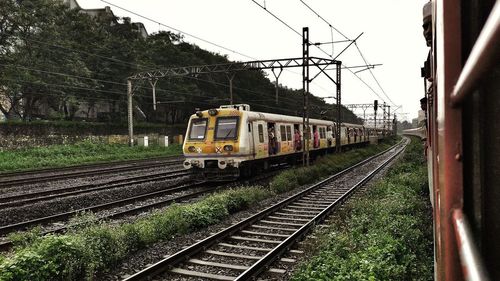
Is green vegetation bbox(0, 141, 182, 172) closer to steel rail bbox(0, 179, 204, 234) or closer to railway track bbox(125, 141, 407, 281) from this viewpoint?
steel rail bbox(0, 179, 204, 234)

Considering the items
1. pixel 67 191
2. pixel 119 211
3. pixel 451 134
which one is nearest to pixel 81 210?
pixel 119 211

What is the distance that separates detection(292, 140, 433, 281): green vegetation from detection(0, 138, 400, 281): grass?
2941 mm

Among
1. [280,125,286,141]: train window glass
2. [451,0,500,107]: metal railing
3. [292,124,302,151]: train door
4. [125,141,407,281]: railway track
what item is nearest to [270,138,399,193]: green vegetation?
[292,124,302,151]: train door

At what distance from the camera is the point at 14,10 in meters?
27.9

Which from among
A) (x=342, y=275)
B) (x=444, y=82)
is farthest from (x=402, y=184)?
(x=444, y=82)

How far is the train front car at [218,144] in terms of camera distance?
1521 cm

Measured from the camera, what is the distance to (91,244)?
653 cm

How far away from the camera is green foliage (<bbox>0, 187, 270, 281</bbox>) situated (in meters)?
5.51

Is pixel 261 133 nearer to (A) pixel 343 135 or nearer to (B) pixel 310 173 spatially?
(B) pixel 310 173

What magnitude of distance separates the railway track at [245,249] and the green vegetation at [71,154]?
16.9m

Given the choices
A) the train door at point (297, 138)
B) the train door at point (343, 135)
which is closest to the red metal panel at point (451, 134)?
the train door at point (297, 138)

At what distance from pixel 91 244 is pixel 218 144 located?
916cm

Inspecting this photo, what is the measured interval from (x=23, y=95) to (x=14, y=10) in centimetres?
589

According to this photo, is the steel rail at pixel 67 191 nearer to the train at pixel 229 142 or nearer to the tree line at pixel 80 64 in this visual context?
the train at pixel 229 142
